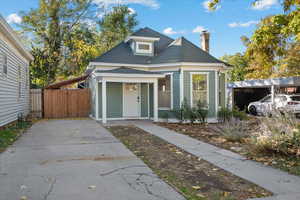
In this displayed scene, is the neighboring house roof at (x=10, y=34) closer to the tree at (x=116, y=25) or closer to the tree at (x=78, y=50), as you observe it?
the tree at (x=78, y=50)

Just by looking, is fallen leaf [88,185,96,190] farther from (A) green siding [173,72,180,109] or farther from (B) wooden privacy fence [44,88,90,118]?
(B) wooden privacy fence [44,88,90,118]

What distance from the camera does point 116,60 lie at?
42.9 feet

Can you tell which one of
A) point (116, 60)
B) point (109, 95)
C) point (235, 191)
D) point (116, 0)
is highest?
point (116, 0)

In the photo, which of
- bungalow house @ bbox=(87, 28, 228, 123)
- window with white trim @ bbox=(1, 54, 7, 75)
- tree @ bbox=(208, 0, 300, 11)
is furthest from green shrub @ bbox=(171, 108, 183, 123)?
window with white trim @ bbox=(1, 54, 7, 75)

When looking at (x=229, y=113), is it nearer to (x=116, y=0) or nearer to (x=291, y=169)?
(x=291, y=169)

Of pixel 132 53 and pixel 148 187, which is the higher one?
pixel 132 53

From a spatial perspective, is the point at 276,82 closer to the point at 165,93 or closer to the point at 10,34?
the point at 165,93

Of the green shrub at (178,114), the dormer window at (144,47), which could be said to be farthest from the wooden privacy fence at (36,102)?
the green shrub at (178,114)

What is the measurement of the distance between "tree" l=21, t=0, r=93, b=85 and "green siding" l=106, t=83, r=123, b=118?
12.3 meters

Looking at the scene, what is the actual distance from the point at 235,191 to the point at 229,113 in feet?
31.1

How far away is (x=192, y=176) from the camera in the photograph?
4.14 m

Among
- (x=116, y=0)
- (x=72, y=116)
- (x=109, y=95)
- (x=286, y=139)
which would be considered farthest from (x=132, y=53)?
(x=116, y=0)

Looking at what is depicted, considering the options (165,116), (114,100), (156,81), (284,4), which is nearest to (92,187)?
(284,4)

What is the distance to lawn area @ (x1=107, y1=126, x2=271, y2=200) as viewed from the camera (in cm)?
338
